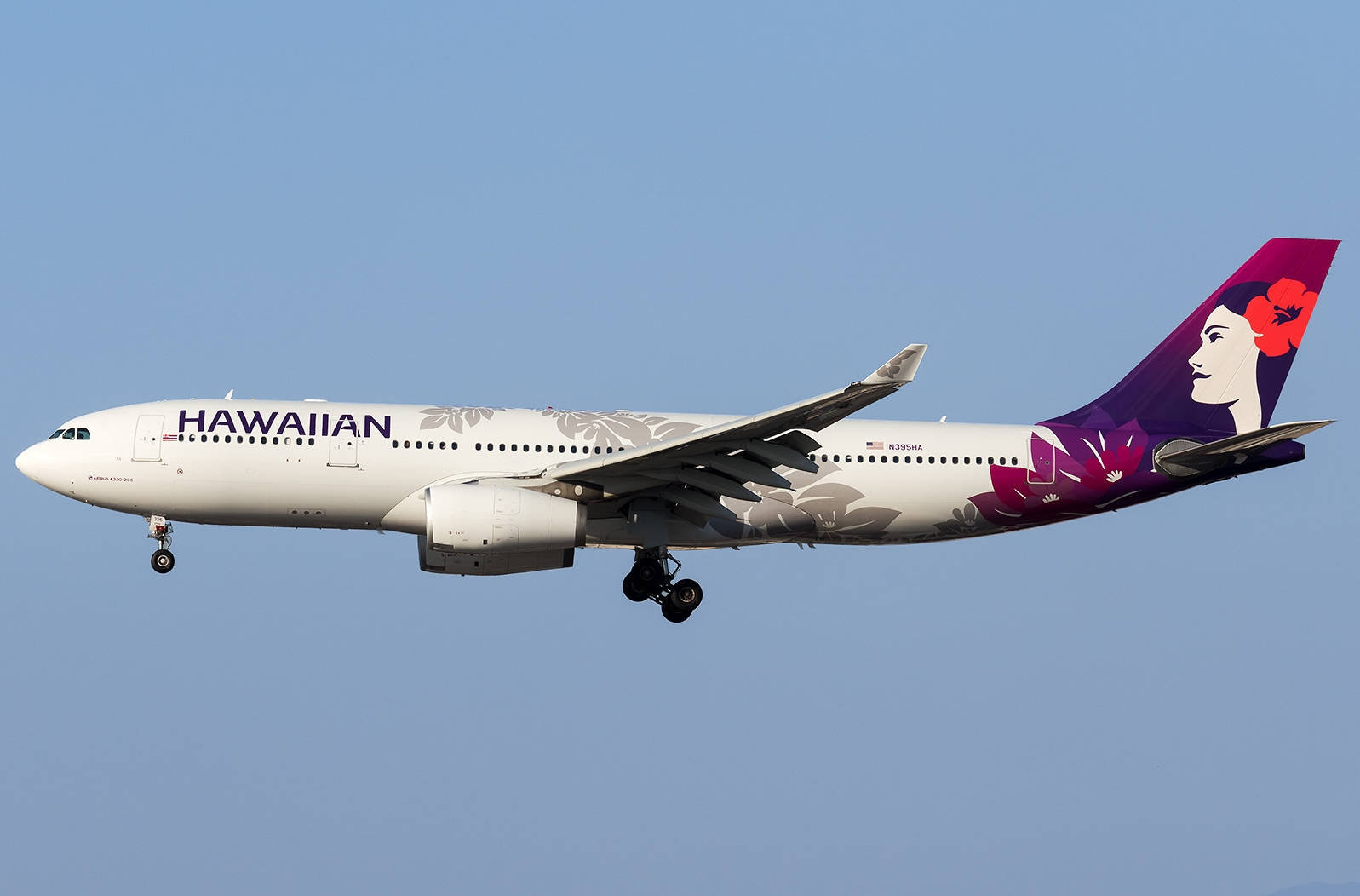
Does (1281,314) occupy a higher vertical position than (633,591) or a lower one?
higher

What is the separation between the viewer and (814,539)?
123 ft

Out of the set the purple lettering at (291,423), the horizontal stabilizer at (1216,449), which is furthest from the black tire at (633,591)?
the horizontal stabilizer at (1216,449)

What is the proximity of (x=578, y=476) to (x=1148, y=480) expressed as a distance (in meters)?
12.7

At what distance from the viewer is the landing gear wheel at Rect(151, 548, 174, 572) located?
36969mm

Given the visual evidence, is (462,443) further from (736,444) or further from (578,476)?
(736,444)

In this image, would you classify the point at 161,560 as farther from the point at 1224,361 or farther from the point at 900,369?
the point at 1224,361

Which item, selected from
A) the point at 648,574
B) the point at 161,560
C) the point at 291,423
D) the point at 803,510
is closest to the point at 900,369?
the point at 803,510

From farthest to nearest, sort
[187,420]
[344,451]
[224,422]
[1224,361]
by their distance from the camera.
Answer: [1224,361]
[187,420]
[224,422]
[344,451]

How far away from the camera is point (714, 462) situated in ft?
112

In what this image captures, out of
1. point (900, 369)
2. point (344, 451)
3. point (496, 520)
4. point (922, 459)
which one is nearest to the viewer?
point (900, 369)

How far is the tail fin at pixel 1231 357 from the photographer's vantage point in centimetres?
3909

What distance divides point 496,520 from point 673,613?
207 inches

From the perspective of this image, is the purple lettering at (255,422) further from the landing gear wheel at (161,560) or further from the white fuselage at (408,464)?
the landing gear wheel at (161,560)

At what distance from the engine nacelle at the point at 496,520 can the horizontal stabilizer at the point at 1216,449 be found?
13.0m
